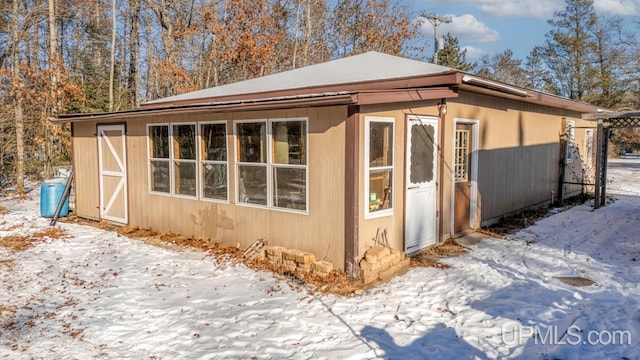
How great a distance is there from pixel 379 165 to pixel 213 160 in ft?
9.64

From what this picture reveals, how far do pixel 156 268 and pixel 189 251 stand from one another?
911 mm

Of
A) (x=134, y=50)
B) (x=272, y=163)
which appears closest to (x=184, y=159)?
(x=272, y=163)

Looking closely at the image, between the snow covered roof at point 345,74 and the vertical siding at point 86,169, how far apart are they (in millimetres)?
2139

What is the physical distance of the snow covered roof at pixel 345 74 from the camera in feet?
23.5

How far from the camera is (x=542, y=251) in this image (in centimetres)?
675

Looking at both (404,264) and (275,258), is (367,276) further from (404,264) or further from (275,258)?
(275,258)

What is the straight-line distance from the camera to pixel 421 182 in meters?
6.52

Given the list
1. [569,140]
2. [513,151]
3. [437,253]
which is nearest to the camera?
[437,253]

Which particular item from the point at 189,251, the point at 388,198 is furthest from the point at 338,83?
the point at 189,251

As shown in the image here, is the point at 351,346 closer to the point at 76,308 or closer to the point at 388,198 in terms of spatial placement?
the point at 388,198

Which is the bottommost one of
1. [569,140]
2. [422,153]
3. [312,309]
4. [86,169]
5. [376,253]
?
[312,309]

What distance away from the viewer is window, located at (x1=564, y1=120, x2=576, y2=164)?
11852 millimetres

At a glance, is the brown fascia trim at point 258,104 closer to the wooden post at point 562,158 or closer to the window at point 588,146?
the wooden post at point 562,158

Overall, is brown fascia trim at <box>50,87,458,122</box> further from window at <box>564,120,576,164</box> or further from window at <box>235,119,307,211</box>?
window at <box>564,120,576,164</box>
